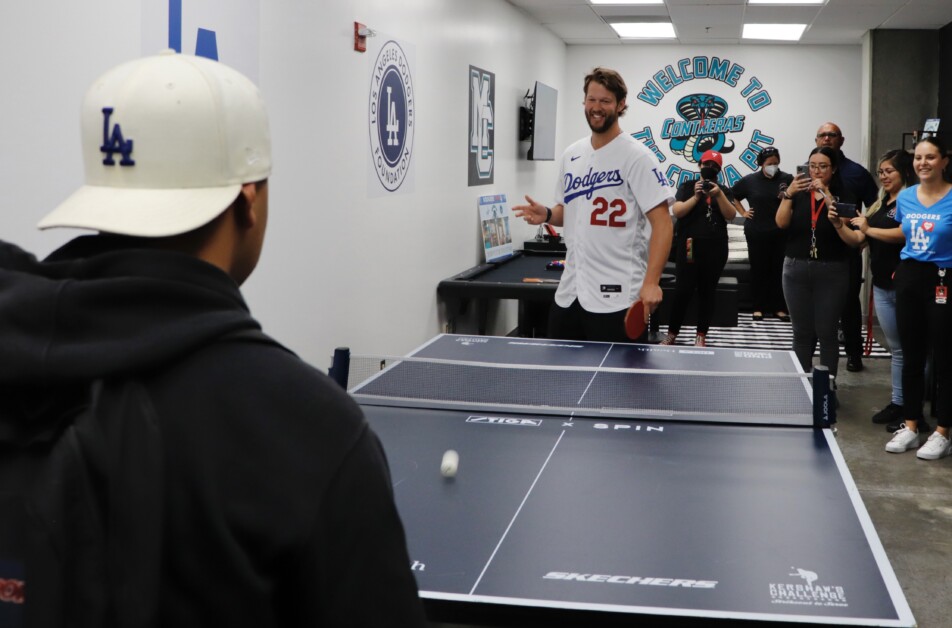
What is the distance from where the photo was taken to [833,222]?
5.52 metres

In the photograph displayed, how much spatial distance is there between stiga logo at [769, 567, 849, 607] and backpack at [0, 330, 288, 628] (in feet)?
3.95

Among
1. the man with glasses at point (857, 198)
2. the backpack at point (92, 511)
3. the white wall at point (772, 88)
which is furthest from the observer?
the white wall at point (772, 88)

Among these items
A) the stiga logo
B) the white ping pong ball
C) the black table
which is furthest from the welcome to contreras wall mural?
the stiga logo

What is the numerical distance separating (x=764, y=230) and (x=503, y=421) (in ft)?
21.0

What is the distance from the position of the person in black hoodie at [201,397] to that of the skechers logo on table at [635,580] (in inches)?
38.0

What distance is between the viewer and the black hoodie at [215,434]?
2.61ft

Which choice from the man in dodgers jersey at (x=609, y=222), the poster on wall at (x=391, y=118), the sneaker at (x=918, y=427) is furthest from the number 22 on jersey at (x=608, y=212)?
the sneaker at (x=918, y=427)

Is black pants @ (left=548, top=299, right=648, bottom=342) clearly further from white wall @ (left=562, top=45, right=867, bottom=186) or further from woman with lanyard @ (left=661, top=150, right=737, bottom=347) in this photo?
white wall @ (left=562, top=45, right=867, bottom=186)

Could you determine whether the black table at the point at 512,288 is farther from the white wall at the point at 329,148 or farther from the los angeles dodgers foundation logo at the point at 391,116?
the los angeles dodgers foundation logo at the point at 391,116

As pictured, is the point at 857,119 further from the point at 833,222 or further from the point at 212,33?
the point at 212,33

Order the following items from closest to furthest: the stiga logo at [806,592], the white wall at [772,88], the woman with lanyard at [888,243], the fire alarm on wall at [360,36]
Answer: the stiga logo at [806,592]
the fire alarm on wall at [360,36]
the woman with lanyard at [888,243]
the white wall at [772,88]

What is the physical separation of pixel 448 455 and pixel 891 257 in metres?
4.08

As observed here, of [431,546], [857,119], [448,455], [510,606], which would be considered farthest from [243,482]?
[857,119]

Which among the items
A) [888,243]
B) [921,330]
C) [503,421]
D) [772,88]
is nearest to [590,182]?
[503,421]
